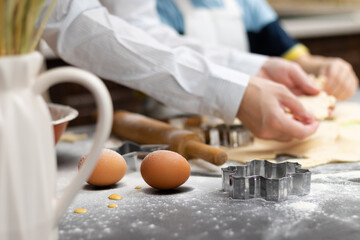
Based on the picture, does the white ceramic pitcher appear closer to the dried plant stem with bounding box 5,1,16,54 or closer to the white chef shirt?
the dried plant stem with bounding box 5,1,16,54

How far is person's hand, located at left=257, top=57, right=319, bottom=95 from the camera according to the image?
3.96 ft

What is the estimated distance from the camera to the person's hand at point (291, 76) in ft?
3.96

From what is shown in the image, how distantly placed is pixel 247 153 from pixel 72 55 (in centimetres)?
42

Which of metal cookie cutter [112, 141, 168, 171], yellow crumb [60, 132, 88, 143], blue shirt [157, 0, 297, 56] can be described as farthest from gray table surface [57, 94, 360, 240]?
blue shirt [157, 0, 297, 56]

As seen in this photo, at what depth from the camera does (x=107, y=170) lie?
0.80m

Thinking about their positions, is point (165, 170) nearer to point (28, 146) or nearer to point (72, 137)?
point (28, 146)

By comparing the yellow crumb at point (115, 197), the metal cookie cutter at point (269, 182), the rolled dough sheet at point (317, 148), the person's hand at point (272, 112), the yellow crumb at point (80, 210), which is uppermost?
the person's hand at point (272, 112)

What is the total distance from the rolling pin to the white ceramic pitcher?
0.41 metres

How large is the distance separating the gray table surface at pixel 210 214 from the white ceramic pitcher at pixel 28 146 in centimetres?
13

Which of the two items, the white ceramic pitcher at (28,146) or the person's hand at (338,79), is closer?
the white ceramic pitcher at (28,146)

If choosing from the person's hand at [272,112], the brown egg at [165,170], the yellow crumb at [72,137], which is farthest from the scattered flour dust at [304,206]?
the yellow crumb at [72,137]

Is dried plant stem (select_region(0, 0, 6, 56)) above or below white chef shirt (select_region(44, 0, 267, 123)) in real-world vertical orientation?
above

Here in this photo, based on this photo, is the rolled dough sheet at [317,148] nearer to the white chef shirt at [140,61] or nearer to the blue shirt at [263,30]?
the white chef shirt at [140,61]

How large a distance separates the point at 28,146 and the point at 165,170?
30 cm
